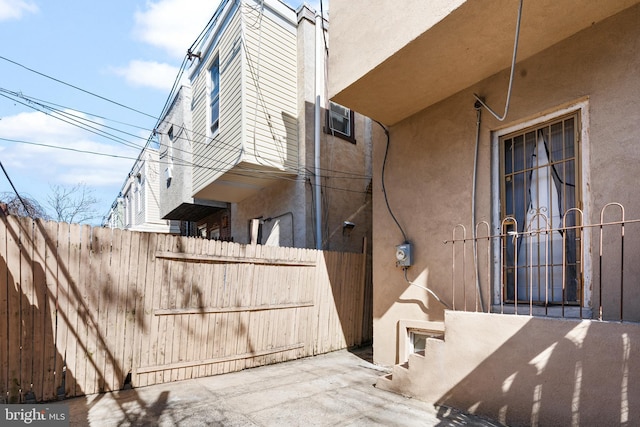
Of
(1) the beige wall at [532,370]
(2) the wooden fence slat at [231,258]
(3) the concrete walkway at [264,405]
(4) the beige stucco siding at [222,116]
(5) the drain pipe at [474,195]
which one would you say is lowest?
(3) the concrete walkway at [264,405]

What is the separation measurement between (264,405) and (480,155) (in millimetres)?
4218

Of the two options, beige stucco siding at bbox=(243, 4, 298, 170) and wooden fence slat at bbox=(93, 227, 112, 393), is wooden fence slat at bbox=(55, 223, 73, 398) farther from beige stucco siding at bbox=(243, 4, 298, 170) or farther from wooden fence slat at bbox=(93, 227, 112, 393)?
beige stucco siding at bbox=(243, 4, 298, 170)

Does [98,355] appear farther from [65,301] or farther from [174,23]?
[174,23]

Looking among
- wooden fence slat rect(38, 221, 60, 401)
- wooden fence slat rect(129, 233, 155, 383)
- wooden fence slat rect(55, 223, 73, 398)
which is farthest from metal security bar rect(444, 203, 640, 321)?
wooden fence slat rect(38, 221, 60, 401)

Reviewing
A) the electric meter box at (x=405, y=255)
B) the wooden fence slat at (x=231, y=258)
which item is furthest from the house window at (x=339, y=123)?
the electric meter box at (x=405, y=255)

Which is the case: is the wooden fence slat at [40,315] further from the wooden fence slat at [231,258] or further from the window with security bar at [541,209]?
the window with security bar at [541,209]

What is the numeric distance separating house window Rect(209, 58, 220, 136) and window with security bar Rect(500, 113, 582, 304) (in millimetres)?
7017

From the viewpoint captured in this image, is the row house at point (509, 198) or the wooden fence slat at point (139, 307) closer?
the row house at point (509, 198)

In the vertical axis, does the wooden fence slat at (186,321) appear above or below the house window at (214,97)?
below

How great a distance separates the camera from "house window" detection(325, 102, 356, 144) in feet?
29.4

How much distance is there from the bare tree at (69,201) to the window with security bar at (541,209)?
23254 millimetres

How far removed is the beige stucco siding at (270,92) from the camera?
25.3 ft

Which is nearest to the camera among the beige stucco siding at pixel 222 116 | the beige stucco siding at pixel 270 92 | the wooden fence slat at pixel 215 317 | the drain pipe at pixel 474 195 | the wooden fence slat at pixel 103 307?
the wooden fence slat at pixel 103 307

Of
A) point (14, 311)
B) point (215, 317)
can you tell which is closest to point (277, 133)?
point (215, 317)
